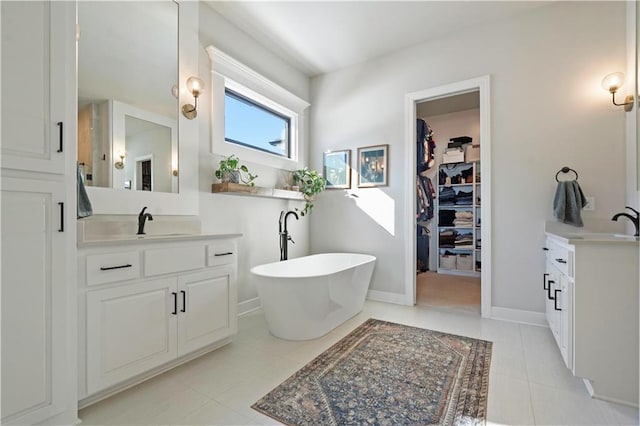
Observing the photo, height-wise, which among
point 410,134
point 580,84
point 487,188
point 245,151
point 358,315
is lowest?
point 358,315

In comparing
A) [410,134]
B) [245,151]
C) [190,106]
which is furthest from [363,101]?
[190,106]

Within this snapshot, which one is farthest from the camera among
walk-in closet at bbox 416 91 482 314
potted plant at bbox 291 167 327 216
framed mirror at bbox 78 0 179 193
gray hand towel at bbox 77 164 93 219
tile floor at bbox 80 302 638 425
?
walk-in closet at bbox 416 91 482 314

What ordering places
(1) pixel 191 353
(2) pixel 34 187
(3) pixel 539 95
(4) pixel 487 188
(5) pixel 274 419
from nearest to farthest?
(2) pixel 34 187 < (5) pixel 274 419 < (1) pixel 191 353 < (3) pixel 539 95 < (4) pixel 487 188

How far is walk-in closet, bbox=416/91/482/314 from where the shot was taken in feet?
16.3

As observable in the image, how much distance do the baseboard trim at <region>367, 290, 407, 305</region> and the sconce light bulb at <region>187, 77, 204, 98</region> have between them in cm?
283

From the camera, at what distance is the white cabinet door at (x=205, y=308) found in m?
1.97

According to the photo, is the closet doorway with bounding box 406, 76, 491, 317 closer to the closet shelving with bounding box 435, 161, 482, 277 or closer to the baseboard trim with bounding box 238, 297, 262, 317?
the closet shelving with bounding box 435, 161, 482, 277

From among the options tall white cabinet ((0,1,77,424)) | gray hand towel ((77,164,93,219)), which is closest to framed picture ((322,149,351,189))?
gray hand towel ((77,164,93,219))

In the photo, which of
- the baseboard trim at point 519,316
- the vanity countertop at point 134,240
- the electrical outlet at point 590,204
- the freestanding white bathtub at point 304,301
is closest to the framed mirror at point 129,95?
the vanity countertop at point 134,240

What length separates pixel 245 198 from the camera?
3193 mm

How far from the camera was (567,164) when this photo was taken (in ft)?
8.86

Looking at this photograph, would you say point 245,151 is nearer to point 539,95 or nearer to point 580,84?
point 539,95

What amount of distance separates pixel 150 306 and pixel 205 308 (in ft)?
1.26

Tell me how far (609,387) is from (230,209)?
3.00 meters
